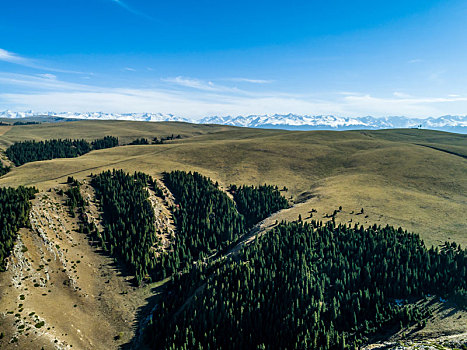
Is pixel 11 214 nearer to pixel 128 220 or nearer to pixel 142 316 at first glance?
pixel 128 220

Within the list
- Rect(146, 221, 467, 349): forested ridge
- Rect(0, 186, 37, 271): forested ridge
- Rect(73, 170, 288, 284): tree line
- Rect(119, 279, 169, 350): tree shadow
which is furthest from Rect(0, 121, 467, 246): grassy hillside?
Rect(119, 279, 169, 350): tree shadow

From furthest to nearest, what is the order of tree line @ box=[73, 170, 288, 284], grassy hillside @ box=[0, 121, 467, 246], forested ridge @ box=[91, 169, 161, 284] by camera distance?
1. grassy hillside @ box=[0, 121, 467, 246]
2. tree line @ box=[73, 170, 288, 284]
3. forested ridge @ box=[91, 169, 161, 284]

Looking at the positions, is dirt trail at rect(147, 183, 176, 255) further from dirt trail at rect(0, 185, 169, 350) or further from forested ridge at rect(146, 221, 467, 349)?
forested ridge at rect(146, 221, 467, 349)

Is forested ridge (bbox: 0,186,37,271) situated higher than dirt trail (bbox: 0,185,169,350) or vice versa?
forested ridge (bbox: 0,186,37,271)

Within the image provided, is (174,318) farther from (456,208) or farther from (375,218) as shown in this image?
(456,208)

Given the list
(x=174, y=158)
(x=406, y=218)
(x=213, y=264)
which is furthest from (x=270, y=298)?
(x=174, y=158)

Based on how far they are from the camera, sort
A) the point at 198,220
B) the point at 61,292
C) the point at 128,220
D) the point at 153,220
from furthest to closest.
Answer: the point at 198,220 < the point at 153,220 < the point at 128,220 < the point at 61,292

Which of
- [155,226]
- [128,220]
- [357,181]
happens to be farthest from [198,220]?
[357,181]
